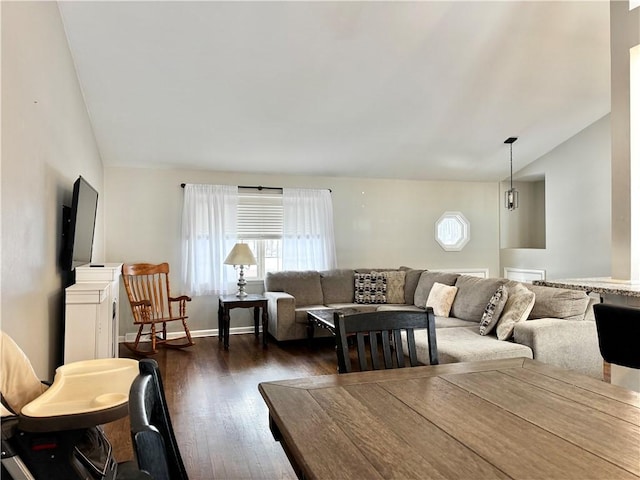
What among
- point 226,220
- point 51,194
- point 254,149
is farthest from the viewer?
point 226,220

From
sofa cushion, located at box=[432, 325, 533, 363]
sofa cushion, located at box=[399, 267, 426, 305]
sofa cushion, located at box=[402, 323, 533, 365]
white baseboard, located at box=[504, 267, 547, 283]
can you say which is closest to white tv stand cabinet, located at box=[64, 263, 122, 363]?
sofa cushion, located at box=[402, 323, 533, 365]

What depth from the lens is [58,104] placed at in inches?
113

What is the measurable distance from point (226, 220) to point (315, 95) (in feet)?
Result: 7.60

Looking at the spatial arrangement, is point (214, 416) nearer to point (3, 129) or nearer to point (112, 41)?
point (3, 129)

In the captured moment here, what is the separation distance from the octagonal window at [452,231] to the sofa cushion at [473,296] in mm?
2053

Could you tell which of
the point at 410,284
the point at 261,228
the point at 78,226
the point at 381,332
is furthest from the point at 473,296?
the point at 78,226

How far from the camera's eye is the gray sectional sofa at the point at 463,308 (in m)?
3.44

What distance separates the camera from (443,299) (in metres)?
4.83

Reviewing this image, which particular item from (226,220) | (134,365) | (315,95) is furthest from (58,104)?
(226,220)

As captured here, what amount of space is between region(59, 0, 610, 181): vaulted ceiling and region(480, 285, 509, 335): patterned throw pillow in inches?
80.0

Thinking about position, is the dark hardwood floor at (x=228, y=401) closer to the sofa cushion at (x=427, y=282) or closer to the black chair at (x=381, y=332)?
the black chair at (x=381, y=332)

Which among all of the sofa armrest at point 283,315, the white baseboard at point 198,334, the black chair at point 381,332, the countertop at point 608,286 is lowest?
the white baseboard at point 198,334

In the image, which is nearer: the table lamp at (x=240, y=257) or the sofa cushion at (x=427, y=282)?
the sofa cushion at (x=427, y=282)

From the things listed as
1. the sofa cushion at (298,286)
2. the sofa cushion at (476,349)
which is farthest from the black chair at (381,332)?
the sofa cushion at (298,286)
